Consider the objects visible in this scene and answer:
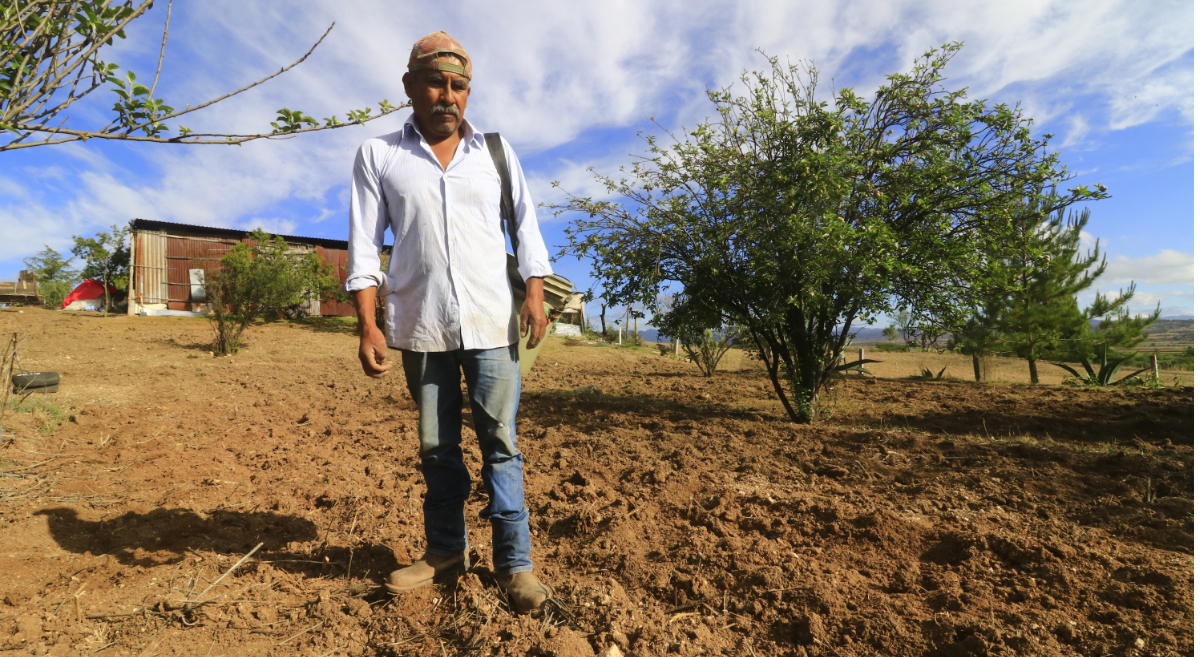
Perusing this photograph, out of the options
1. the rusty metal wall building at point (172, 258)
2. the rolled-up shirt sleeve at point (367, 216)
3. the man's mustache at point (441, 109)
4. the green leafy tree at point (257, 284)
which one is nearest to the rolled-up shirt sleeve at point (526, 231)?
the man's mustache at point (441, 109)

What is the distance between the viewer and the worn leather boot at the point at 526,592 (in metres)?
1.98

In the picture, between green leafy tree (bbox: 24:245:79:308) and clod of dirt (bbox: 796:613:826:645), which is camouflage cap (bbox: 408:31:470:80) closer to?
clod of dirt (bbox: 796:613:826:645)

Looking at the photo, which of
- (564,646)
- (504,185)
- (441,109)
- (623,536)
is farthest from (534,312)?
(623,536)

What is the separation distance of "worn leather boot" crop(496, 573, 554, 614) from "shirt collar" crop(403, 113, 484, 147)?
4.94ft

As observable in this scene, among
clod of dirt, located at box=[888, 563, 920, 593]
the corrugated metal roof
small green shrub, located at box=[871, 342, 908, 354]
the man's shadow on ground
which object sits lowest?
clod of dirt, located at box=[888, 563, 920, 593]

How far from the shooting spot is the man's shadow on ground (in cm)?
247

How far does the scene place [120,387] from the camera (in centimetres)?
630

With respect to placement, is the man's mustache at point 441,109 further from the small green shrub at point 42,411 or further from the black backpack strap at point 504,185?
the small green shrub at point 42,411

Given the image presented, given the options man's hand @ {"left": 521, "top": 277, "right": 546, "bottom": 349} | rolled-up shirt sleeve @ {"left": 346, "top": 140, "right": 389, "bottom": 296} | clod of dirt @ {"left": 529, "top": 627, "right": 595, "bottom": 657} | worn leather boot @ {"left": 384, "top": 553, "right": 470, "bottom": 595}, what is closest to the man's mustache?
rolled-up shirt sleeve @ {"left": 346, "top": 140, "right": 389, "bottom": 296}

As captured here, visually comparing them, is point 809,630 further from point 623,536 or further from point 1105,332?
point 1105,332

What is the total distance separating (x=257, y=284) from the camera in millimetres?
12734

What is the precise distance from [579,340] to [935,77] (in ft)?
45.3

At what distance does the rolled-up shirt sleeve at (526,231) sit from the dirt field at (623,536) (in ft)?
3.70

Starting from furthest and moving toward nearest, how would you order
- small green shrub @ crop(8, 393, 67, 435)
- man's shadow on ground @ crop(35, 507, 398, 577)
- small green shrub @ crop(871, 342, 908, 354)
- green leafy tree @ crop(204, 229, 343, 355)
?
small green shrub @ crop(871, 342, 908, 354) → green leafy tree @ crop(204, 229, 343, 355) → small green shrub @ crop(8, 393, 67, 435) → man's shadow on ground @ crop(35, 507, 398, 577)
